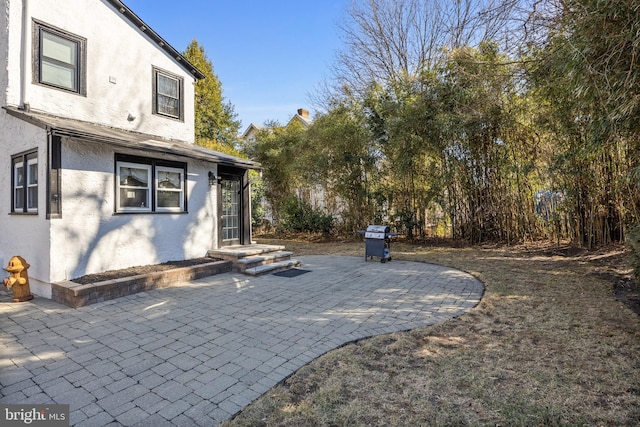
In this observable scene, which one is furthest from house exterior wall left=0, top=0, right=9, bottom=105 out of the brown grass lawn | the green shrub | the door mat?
the green shrub

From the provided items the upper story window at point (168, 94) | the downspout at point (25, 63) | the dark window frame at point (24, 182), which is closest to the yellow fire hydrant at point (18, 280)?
the dark window frame at point (24, 182)

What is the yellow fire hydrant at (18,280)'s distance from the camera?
15.1ft

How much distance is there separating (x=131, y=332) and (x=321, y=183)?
28.3 feet

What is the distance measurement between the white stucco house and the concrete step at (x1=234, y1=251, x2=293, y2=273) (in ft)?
3.66

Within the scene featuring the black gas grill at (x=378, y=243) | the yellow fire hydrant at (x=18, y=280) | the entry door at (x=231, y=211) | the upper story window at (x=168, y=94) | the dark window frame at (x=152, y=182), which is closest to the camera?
the yellow fire hydrant at (x=18, y=280)

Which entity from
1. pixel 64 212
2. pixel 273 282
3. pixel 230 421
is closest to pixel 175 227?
pixel 64 212

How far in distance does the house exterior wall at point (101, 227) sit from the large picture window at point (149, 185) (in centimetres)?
13

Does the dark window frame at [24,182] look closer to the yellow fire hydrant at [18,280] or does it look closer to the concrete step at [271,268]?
the yellow fire hydrant at [18,280]

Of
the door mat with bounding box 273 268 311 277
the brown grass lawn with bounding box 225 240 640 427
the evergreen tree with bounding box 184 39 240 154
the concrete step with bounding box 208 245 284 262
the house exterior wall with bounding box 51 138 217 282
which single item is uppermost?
the evergreen tree with bounding box 184 39 240 154

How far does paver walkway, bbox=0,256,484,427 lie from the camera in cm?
226

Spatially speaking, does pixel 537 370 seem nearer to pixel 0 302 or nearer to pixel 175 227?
pixel 175 227

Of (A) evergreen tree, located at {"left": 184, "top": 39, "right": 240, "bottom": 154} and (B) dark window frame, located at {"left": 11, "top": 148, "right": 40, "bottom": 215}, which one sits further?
(A) evergreen tree, located at {"left": 184, "top": 39, "right": 240, "bottom": 154}

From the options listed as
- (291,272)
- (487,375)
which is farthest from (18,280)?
(487,375)

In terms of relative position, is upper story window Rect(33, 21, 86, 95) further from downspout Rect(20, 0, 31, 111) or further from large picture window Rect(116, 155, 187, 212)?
large picture window Rect(116, 155, 187, 212)
